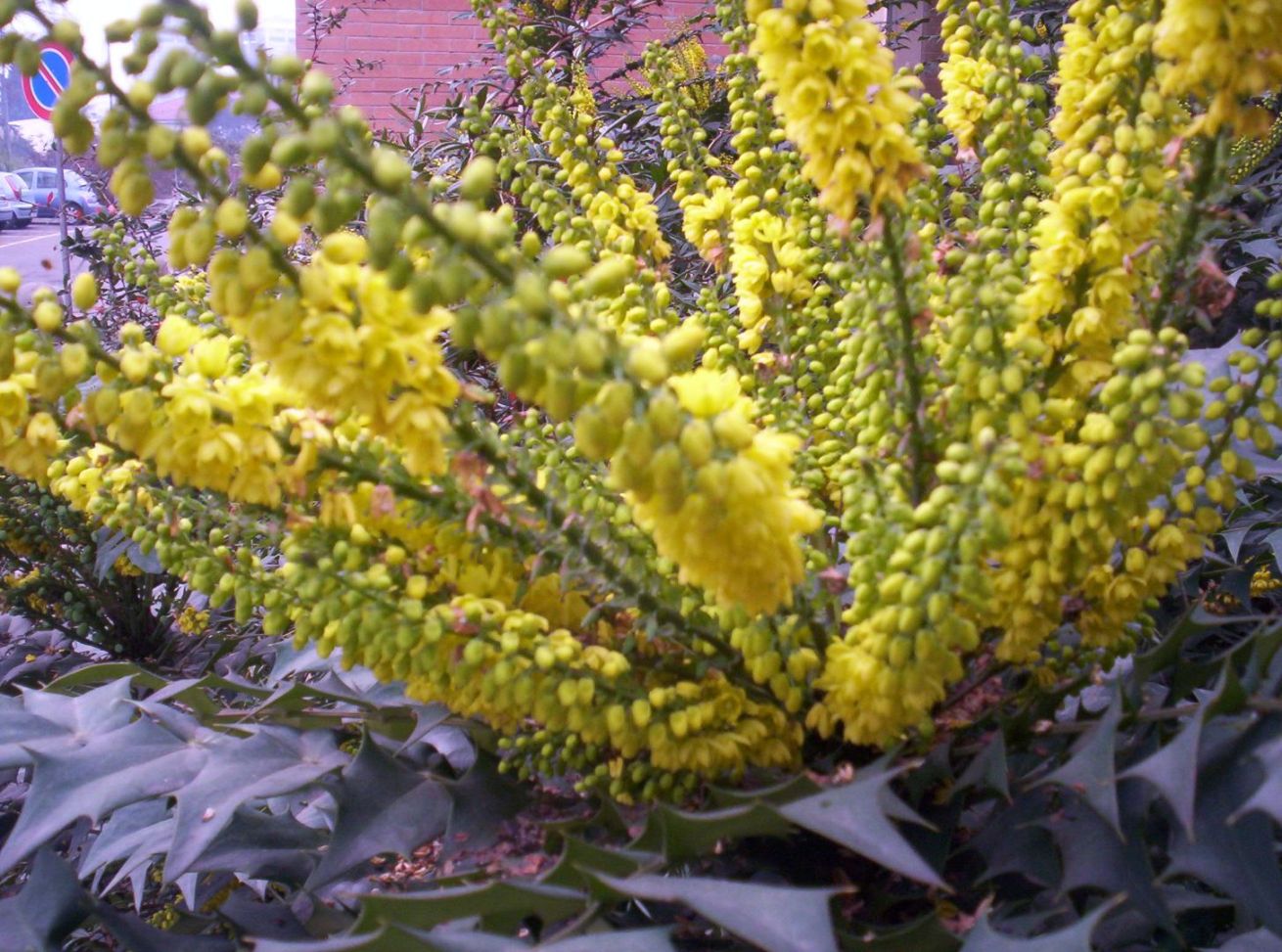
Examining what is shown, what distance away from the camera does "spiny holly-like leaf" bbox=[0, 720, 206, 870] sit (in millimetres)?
797

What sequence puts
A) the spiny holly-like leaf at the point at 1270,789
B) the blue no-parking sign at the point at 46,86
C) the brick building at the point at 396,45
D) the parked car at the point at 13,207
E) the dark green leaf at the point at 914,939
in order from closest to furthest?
the spiny holly-like leaf at the point at 1270,789
the dark green leaf at the point at 914,939
the blue no-parking sign at the point at 46,86
the brick building at the point at 396,45
the parked car at the point at 13,207

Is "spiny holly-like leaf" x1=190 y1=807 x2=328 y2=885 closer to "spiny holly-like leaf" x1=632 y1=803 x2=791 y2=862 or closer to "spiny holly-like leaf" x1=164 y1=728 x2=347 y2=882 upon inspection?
"spiny holly-like leaf" x1=164 y1=728 x2=347 y2=882

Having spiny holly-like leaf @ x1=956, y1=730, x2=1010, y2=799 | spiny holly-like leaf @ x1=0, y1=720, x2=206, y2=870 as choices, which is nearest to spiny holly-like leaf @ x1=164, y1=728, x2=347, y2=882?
spiny holly-like leaf @ x1=0, y1=720, x2=206, y2=870

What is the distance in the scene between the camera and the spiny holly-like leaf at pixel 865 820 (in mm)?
545

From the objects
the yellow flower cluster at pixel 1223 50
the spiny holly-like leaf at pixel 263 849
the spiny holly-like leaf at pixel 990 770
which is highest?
the yellow flower cluster at pixel 1223 50

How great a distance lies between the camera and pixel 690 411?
0.55 m

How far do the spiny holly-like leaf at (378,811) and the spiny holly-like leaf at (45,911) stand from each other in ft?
0.66

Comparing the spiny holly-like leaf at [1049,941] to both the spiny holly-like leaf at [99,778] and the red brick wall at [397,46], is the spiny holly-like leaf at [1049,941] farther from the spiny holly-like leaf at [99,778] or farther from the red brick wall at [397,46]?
the red brick wall at [397,46]

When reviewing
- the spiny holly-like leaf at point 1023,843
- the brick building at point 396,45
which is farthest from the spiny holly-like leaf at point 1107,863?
the brick building at point 396,45

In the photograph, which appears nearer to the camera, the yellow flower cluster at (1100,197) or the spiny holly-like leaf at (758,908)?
the spiny holly-like leaf at (758,908)

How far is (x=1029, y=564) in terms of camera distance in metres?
0.67

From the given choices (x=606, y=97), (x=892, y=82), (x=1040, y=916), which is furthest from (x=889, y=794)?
(x=606, y=97)

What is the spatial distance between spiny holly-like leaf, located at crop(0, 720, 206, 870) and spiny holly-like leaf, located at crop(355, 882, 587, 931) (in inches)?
12.9

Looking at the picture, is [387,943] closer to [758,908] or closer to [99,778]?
[758,908]
